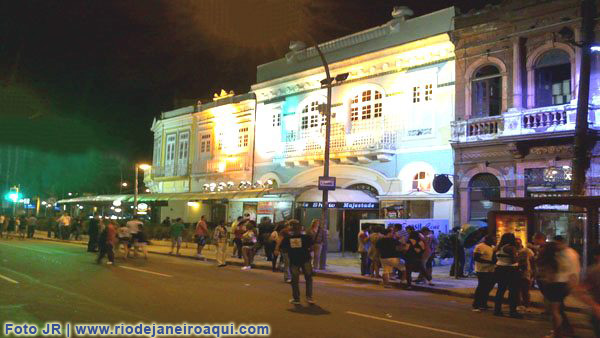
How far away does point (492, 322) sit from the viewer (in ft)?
33.7

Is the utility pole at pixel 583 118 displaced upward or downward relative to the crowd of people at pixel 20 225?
upward

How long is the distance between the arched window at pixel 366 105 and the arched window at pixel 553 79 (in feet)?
23.5

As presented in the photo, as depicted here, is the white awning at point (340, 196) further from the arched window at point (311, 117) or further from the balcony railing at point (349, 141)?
the arched window at point (311, 117)

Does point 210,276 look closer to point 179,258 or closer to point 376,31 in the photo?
point 179,258

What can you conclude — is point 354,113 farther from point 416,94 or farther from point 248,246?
point 248,246

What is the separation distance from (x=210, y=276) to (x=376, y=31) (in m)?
15.0

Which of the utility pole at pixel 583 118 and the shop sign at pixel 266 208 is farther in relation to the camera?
the shop sign at pixel 266 208

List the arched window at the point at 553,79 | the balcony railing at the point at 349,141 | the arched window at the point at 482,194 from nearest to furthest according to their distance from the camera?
the arched window at the point at 553,79, the arched window at the point at 482,194, the balcony railing at the point at 349,141

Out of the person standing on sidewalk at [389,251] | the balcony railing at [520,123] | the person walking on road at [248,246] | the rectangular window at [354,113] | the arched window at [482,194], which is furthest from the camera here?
the rectangular window at [354,113]

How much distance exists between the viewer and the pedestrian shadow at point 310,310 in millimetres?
10118

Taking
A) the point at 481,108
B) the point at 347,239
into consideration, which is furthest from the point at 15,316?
the point at 347,239

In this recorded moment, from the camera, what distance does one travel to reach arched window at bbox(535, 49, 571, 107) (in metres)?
19.8

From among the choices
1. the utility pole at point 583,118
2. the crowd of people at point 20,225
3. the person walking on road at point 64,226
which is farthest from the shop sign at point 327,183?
the crowd of people at point 20,225

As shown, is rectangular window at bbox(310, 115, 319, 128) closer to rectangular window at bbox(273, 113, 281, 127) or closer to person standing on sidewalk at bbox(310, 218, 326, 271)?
rectangular window at bbox(273, 113, 281, 127)
